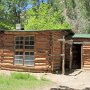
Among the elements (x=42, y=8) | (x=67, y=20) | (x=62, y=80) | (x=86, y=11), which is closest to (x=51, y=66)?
(x=62, y=80)

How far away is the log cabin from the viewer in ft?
85.0

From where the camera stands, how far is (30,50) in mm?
26125

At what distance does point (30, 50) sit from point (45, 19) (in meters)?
23.5

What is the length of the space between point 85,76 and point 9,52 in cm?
618

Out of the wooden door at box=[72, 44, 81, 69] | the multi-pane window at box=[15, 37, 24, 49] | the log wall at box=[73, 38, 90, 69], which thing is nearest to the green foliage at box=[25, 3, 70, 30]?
the wooden door at box=[72, 44, 81, 69]

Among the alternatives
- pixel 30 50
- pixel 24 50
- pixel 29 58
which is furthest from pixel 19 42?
pixel 29 58

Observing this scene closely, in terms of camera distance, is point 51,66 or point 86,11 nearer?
point 51,66

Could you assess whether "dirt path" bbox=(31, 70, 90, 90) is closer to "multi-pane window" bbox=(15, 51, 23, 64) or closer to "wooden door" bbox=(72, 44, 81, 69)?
"multi-pane window" bbox=(15, 51, 23, 64)

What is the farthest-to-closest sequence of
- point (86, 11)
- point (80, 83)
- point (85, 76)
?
point (86, 11) → point (85, 76) → point (80, 83)

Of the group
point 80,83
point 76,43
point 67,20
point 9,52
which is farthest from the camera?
point 67,20

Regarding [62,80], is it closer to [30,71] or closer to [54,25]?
[30,71]

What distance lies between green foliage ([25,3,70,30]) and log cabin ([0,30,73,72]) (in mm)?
19526

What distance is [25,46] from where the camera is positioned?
2634cm

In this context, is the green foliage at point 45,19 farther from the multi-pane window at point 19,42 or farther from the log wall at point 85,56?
the multi-pane window at point 19,42
